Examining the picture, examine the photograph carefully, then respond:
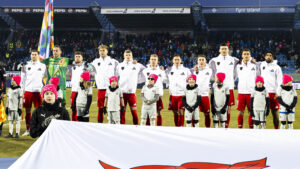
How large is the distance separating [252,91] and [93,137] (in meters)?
4.80

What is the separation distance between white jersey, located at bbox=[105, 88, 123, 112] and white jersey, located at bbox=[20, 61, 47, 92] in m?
1.77

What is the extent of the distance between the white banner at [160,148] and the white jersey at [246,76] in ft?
13.7

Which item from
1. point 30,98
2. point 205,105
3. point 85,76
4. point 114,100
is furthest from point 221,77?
point 30,98

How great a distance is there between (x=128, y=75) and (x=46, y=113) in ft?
12.7

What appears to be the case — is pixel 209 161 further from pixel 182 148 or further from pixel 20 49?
pixel 20 49

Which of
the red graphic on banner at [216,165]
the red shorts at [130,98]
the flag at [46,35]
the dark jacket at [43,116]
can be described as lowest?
the red graphic on banner at [216,165]

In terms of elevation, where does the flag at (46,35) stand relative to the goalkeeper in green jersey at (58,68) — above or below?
above

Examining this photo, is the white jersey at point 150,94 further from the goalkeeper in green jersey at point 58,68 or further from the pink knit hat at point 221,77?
the goalkeeper in green jersey at point 58,68

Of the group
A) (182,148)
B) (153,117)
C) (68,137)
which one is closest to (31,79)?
(153,117)

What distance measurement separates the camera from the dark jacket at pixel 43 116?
4746mm

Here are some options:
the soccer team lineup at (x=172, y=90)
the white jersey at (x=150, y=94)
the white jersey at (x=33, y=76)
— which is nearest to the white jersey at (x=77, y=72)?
the soccer team lineup at (x=172, y=90)

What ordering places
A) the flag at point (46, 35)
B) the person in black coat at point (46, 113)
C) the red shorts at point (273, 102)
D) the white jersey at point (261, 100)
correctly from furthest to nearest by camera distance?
the flag at point (46, 35) → the red shorts at point (273, 102) → the white jersey at point (261, 100) → the person in black coat at point (46, 113)

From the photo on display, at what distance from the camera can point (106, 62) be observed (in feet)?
28.2

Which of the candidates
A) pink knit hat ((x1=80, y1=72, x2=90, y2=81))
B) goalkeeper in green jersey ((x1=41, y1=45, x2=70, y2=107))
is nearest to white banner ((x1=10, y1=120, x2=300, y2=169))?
pink knit hat ((x1=80, y1=72, x2=90, y2=81))
